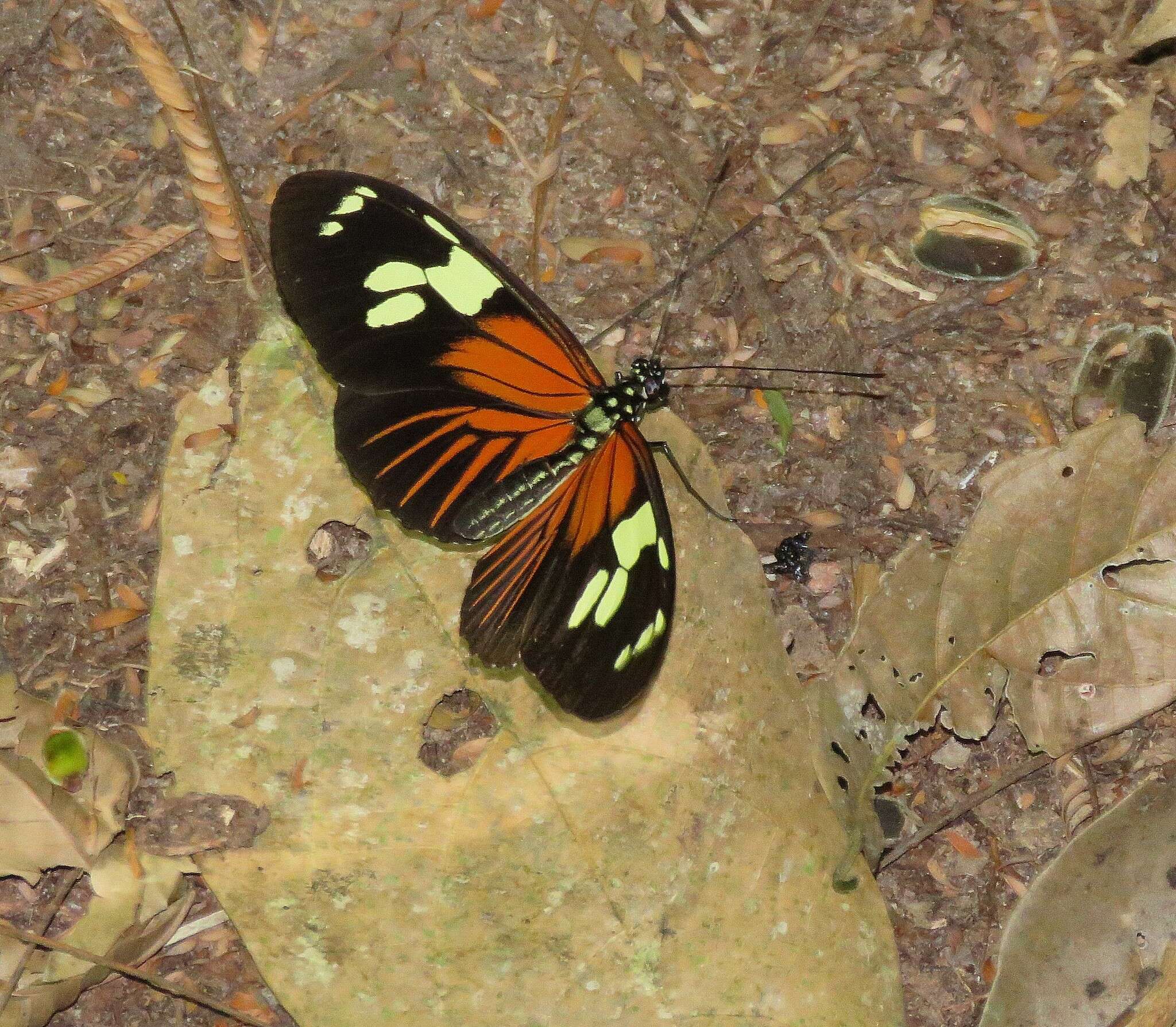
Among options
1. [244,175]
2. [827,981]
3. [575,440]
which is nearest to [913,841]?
[827,981]

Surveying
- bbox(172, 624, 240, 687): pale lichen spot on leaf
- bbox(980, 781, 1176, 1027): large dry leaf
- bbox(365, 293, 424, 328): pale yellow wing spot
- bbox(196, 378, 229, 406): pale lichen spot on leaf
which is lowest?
bbox(980, 781, 1176, 1027): large dry leaf

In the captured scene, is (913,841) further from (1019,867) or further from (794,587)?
(794,587)

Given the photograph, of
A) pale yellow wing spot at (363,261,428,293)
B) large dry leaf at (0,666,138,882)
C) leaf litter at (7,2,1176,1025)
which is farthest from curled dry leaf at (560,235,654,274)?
large dry leaf at (0,666,138,882)

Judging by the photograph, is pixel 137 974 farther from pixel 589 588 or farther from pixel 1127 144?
pixel 1127 144

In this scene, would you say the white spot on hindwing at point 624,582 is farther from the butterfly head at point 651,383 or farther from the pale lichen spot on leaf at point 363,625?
the pale lichen spot on leaf at point 363,625

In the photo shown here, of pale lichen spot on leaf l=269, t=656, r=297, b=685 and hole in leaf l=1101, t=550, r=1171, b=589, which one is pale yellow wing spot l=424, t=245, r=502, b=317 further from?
hole in leaf l=1101, t=550, r=1171, b=589

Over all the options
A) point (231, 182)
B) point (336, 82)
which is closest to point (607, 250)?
point (336, 82)

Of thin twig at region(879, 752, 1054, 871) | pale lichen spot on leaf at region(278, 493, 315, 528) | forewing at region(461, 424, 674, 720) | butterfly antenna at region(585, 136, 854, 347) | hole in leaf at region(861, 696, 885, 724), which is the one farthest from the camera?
butterfly antenna at region(585, 136, 854, 347)

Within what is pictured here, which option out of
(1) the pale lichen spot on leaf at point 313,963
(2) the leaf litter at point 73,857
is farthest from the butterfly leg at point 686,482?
(2) the leaf litter at point 73,857
